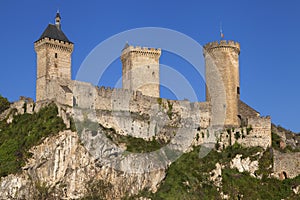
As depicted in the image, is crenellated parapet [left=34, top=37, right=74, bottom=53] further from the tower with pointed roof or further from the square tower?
the square tower

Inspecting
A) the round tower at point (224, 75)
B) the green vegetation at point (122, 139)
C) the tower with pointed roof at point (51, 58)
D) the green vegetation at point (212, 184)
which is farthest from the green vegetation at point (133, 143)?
the round tower at point (224, 75)

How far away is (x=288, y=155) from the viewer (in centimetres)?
6938

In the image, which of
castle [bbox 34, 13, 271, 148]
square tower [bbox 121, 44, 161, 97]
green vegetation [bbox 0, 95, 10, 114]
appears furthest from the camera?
square tower [bbox 121, 44, 161, 97]

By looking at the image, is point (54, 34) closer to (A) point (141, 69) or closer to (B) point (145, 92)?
(A) point (141, 69)

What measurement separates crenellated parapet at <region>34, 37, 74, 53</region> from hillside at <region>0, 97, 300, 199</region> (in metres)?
7.23

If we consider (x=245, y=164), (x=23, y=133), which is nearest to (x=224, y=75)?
(x=245, y=164)

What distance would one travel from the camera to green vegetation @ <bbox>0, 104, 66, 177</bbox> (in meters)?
64.2

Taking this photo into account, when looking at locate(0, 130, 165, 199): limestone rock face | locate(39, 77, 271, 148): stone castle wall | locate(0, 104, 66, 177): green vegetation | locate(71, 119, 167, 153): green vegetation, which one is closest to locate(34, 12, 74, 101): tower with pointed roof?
locate(39, 77, 271, 148): stone castle wall

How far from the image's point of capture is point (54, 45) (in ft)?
239

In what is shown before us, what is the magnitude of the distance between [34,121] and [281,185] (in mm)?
22214

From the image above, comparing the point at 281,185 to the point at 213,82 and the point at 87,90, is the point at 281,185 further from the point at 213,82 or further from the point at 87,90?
the point at 87,90

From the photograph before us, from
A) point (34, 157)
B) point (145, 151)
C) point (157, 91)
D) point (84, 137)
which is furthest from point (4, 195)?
point (157, 91)

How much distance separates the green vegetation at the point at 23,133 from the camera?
6425cm

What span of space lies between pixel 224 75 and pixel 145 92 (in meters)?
8.11
